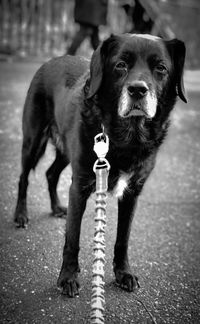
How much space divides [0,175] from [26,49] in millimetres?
8054

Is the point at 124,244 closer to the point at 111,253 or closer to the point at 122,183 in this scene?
the point at 111,253

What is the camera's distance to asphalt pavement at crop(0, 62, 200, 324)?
2.31 metres

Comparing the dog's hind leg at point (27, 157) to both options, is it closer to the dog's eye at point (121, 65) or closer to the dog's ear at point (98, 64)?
the dog's ear at point (98, 64)

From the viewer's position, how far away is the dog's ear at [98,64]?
2293 millimetres

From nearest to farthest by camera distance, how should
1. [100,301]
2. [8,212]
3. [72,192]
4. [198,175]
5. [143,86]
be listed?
[100,301] → [143,86] → [72,192] → [8,212] → [198,175]

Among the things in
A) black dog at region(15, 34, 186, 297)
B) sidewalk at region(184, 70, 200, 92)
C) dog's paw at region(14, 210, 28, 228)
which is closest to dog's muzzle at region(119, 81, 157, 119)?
black dog at region(15, 34, 186, 297)

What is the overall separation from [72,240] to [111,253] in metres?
0.64

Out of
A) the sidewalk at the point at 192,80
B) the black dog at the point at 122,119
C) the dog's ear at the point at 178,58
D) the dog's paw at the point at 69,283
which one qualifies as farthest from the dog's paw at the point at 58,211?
the sidewalk at the point at 192,80

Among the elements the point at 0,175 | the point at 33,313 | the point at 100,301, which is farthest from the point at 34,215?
the point at 100,301

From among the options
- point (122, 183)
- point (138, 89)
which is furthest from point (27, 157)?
point (138, 89)

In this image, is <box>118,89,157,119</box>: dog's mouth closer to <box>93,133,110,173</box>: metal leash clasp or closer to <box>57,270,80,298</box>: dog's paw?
<box>93,133,110,173</box>: metal leash clasp

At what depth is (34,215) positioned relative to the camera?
3.43 m

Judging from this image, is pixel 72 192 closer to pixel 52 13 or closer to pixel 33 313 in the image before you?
pixel 33 313

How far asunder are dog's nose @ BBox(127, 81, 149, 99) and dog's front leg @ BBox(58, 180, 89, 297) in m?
0.71
